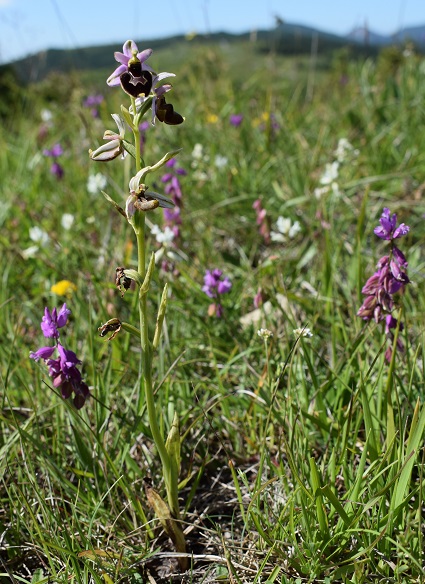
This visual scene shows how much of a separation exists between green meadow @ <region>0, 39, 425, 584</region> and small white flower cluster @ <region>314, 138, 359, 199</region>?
0.07 ft

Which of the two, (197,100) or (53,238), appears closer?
(53,238)

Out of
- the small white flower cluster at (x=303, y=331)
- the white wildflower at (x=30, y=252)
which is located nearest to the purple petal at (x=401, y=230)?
the small white flower cluster at (x=303, y=331)

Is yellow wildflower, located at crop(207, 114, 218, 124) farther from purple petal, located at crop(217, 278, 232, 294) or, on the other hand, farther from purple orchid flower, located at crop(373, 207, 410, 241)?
purple orchid flower, located at crop(373, 207, 410, 241)

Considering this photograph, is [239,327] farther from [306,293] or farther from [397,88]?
[397,88]

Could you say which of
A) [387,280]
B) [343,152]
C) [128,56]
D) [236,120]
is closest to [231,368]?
[387,280]

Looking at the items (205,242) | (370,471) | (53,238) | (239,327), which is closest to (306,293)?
(239,327)

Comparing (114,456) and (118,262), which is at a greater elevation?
(118,262)

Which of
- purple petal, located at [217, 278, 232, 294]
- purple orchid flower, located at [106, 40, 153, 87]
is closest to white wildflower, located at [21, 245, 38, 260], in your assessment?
purple petal, located at [217, 278, 232, 294]

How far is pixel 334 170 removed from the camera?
10.5 feet

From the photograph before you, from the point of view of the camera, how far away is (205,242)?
3262 millimetres

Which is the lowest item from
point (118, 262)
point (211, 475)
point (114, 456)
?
point (211, 475)

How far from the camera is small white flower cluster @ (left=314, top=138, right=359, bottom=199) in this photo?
10.5 ft

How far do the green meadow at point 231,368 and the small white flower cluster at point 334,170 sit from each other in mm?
22

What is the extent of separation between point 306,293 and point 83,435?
48.2 inches
